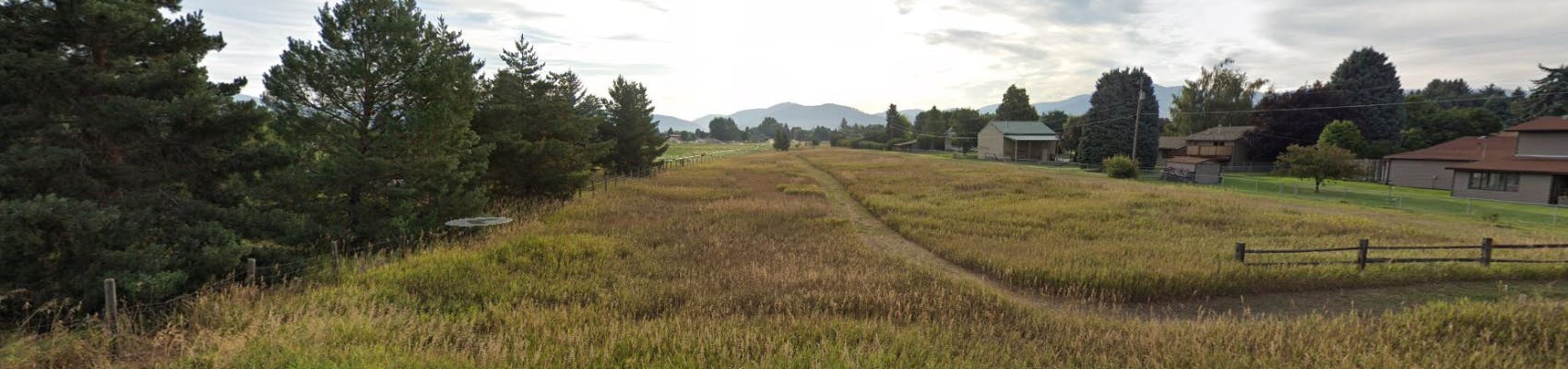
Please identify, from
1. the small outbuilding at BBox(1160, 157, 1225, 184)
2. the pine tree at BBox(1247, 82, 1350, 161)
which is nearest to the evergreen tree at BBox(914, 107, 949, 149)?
the pine tree at BBox(1247, 82, 1350, 161)

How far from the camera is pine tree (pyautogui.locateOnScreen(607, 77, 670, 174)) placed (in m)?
41.6

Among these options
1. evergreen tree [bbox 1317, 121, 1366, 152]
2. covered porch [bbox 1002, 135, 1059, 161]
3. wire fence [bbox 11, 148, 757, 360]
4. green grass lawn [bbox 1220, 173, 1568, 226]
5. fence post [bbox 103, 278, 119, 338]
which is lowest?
wire fence [bbox 11, 148, 757, 360]

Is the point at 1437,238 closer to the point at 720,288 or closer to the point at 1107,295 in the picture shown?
the point at 1107,295

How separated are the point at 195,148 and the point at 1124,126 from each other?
70102 mm

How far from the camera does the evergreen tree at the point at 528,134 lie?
21938 millimetres

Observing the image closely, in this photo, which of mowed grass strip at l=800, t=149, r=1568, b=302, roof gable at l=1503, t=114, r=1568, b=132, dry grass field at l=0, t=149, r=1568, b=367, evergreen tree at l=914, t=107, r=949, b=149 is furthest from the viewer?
evergreen tree at l=914, t=107, r=949, b=149

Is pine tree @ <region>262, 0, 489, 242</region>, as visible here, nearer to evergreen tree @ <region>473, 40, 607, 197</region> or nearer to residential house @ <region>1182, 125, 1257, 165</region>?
evergreen tree @ <region>473, 40, 607, 197</region>

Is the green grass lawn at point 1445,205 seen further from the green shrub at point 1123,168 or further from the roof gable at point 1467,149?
the green shrub at point 1123,168

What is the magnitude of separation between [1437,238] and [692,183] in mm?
32375

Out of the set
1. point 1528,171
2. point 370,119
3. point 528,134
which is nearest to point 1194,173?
point 1528,171

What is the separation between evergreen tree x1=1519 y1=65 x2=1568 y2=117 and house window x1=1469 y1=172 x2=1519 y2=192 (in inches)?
1482

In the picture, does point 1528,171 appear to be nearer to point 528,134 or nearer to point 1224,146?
point 1224,146

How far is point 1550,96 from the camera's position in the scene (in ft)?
186

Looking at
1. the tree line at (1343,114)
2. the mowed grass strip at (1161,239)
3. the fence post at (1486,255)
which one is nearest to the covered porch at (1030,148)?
the tree line at (1343,114)
